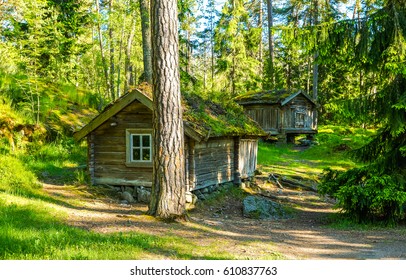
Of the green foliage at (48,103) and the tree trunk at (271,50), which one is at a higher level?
the tree trunk at (271,50)

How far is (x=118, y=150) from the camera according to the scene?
44.9 feet

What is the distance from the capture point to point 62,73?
76.3ft

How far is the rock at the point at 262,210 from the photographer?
1269 cm

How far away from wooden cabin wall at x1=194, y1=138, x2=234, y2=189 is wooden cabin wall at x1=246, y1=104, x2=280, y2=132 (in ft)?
54.5

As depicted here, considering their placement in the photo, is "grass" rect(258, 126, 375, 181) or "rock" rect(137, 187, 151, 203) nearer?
"rock" rect(137, 187, 151, 203)

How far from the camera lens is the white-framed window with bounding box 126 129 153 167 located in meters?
13.2

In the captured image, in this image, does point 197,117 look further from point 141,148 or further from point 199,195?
point 199,195

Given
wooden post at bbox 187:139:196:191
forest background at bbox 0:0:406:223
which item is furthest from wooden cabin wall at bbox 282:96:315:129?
wooden post at bbox 187:139:196:191

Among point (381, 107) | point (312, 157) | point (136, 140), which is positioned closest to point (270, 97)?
point (312, 157)

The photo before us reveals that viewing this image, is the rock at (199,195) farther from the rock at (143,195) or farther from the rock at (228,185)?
the rock at (228,185)

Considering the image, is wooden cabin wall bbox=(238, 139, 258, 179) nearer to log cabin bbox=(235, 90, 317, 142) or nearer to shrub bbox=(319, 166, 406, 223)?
shrub bbox=(319, 166, 406, 223)

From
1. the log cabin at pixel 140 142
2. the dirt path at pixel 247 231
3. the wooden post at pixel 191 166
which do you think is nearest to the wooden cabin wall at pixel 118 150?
the log cabin at pixel 140 142

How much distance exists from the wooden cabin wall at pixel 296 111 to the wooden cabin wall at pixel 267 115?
72cm

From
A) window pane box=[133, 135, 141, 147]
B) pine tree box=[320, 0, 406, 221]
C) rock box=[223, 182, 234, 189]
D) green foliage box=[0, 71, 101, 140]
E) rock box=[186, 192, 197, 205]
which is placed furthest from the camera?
green foliage box=[0, 71, 101, 140]
